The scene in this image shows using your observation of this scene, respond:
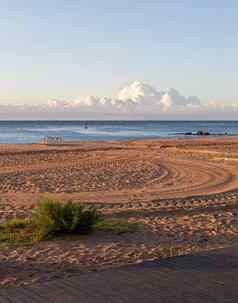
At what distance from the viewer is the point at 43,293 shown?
5.52 meters

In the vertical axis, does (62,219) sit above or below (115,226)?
above

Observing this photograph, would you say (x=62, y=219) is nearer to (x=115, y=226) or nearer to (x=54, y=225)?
(x=54, y=225)

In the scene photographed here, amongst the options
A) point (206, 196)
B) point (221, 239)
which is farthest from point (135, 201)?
point (221, 239)

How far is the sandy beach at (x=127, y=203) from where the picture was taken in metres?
7.26

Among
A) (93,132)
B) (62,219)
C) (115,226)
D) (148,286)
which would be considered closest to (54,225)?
(62,219)

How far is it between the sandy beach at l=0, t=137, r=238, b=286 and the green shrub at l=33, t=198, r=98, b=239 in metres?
0.28

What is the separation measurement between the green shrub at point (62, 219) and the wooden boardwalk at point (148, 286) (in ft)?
7.86

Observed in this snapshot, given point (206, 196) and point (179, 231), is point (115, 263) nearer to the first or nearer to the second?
point (179, 231)

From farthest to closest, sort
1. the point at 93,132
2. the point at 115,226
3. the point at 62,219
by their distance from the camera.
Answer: the point at 93,132
the point at 115,226
the point at 62,219

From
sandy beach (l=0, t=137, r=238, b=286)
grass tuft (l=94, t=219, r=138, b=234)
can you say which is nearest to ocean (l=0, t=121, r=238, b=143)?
sandy beach (l=0, t=137, r=238, b=286)

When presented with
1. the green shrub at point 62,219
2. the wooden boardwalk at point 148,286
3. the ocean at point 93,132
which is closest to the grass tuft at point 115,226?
the green shrub at point 62,219

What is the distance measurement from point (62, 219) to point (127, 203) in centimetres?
420

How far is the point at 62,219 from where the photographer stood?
29.2 ft

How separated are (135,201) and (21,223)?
14.3 feet
